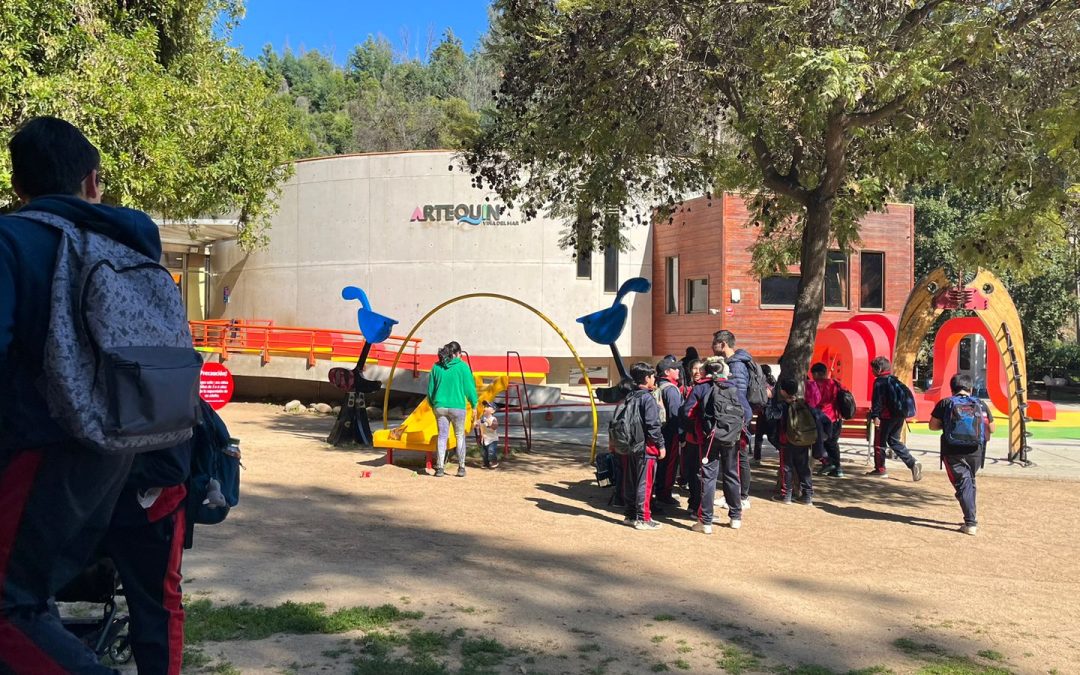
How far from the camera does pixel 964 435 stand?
30.5 feet

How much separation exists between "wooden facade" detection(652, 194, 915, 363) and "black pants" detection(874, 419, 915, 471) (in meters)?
12.6

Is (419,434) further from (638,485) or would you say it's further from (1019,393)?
(1019,393)

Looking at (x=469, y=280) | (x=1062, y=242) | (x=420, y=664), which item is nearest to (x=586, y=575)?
(x=420, y=664)

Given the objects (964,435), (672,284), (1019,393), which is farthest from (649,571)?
(672,284)

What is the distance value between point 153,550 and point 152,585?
4.6 inches

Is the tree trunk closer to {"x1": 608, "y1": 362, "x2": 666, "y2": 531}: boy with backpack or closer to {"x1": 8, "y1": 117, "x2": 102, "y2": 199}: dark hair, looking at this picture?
{"x1": 608, "y1": 362, "x2": 666, "y2": 531}: boy with backpack

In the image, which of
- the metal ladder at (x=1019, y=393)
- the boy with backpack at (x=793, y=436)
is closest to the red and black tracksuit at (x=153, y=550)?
the boy with backpack at (x=793, y=436)

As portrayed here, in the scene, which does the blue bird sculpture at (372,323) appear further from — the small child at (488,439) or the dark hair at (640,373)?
the dark hair at (640,373)

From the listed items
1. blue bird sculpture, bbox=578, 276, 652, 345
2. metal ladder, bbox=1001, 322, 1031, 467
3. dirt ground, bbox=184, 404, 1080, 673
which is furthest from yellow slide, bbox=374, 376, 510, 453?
metal ladder, bbox=1001, 322, 1031, 467

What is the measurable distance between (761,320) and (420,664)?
2268 cm

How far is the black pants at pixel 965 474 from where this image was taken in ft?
31.0

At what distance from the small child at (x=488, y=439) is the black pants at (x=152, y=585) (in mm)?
10530

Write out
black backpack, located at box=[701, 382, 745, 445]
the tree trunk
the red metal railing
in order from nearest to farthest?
black backpack, located at box=[701, 382, 745, 445] < the tree trunk < the red metal railing

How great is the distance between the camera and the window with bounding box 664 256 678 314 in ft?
94.1
